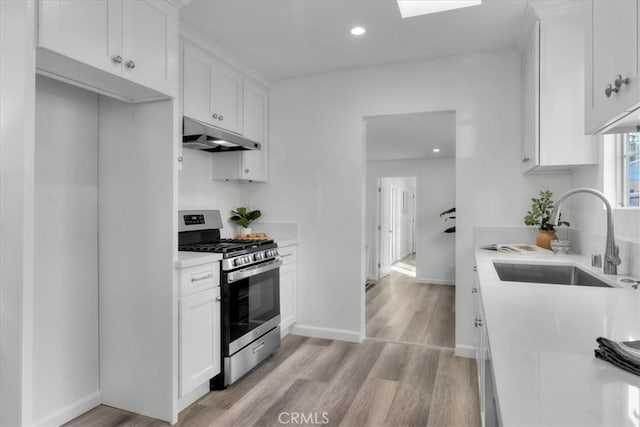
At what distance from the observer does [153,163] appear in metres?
2.24

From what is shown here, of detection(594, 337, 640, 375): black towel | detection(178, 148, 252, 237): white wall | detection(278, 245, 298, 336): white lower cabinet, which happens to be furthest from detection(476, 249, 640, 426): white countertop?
detection(178, 148, 252, 237): white wall

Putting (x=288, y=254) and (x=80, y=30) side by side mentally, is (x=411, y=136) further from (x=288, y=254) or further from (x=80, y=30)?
(x=80, y=30)

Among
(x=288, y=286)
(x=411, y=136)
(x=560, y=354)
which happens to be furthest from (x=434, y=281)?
(x=560, y=354)

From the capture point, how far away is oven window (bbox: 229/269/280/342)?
2.64 m

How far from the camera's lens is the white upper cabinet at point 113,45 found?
160 cm

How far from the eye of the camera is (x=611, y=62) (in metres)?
1.10

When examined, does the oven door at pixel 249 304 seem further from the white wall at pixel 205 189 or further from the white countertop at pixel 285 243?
the white wall at pixel 205 189

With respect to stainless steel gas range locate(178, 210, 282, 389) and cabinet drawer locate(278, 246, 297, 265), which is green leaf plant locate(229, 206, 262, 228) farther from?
cabinet drawer locate(278, 246, 297, 265)

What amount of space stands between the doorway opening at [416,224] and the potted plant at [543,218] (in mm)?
1600

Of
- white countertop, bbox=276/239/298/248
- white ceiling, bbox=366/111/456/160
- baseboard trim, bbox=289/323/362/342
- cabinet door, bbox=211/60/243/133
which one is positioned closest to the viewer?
cabinet door, bbox=211/60/243/133

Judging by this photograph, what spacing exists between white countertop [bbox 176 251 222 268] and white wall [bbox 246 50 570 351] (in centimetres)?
131

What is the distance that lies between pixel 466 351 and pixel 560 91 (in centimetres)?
206

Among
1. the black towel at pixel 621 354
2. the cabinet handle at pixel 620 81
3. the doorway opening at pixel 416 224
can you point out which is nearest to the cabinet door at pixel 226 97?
the doorway opening at pixel 416 224

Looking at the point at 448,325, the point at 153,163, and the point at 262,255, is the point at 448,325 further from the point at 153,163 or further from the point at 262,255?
the point at 153,163
